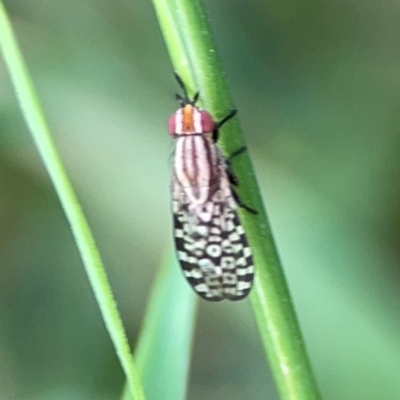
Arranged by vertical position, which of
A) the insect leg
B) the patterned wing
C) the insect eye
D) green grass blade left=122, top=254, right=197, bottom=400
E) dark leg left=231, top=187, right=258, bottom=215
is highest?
the insect eye

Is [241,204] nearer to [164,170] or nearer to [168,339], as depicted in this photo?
[168,339]

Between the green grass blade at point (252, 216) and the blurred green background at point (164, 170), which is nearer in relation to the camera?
the green grass blade at point (252, 216)

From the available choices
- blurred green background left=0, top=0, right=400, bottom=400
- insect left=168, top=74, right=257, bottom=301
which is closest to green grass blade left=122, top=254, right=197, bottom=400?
insect left=168, top=74, right=257, bottom=301

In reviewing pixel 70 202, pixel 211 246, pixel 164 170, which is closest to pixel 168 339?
pixel 211 246

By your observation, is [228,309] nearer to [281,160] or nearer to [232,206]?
[281,160]

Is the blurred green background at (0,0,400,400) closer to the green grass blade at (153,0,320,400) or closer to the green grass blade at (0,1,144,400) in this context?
the green grass blade at (153,0,320,400)

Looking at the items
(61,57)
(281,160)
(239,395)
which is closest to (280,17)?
(281,160)

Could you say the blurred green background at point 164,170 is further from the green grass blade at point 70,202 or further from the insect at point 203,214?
the green grass blade at point 70,202

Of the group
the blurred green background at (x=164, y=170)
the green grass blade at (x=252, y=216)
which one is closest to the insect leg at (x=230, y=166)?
the green grass blade at (x=252, y=216)
